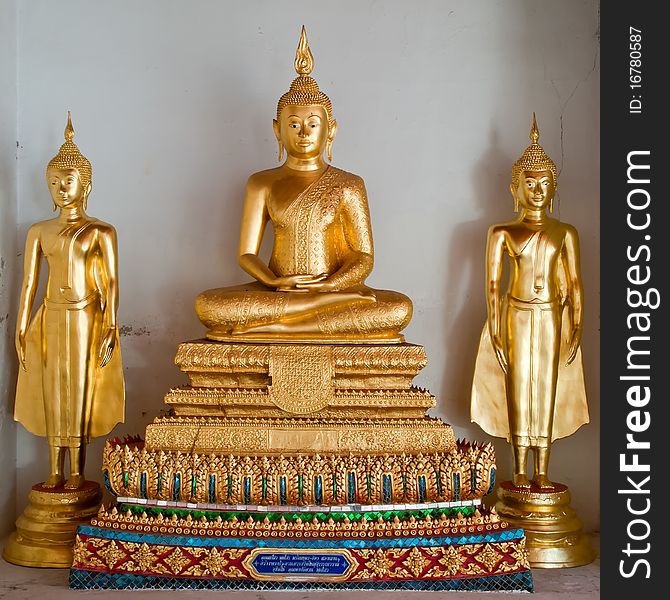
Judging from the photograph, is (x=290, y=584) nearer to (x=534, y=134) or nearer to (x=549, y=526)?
(x=549, y=526)

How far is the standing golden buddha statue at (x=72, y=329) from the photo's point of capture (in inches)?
154

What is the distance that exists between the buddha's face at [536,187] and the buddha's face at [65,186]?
194 centimetres

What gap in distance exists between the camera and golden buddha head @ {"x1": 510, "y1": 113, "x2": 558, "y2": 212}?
407cm

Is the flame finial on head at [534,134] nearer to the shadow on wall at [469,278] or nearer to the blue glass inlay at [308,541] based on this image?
the shadow on wall at [469,278]

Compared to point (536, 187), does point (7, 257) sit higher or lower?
lower

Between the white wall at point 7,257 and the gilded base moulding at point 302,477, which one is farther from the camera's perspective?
the white wall at point 7,257

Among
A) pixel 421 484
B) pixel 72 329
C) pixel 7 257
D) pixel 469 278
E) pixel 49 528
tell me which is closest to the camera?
pixel 421 484

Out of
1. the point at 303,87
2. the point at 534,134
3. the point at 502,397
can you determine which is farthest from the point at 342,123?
the point at 502,397

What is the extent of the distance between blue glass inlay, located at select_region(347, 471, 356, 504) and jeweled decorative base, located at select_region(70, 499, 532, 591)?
0.10ft

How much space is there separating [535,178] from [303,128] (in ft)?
3.46

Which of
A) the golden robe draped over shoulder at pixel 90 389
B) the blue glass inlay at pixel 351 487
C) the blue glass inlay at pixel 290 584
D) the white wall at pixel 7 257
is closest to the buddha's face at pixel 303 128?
the golden robe draped over shoulder at pixel 90 389

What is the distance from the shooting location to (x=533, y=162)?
4090mm

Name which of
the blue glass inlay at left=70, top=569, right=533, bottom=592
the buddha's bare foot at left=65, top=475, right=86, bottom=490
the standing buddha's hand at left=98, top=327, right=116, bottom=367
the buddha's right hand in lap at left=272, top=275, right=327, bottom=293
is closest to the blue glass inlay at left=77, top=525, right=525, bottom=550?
the blue glass inlay at left=70, top=569, right=533, bottom=592

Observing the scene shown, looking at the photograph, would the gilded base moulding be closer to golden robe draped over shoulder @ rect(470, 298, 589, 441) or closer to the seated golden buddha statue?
the seated golden buddha statue
